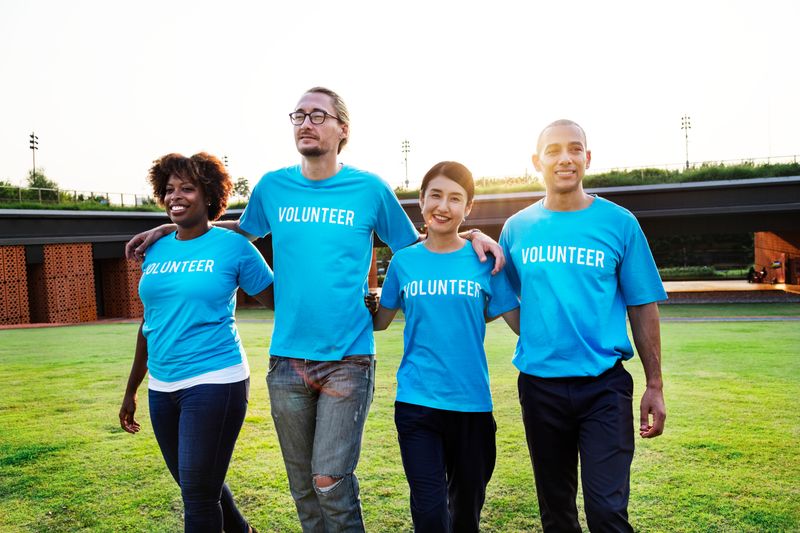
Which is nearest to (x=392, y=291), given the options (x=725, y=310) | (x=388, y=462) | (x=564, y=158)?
(x=564, y=158)

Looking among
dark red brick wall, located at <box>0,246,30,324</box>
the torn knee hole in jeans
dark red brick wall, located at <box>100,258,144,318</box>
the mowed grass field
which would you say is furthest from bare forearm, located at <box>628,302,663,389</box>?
dark red brick wall, located at <box>100,258,144,318</box>

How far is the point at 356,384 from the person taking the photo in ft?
10.3

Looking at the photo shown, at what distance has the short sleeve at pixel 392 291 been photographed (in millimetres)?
3342

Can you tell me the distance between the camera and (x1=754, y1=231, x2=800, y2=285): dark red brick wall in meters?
29.7

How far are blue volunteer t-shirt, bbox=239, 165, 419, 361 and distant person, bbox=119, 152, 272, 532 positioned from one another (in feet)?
0.80

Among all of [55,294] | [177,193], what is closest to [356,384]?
[177,193]

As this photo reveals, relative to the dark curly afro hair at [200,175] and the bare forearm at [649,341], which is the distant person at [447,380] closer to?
the bare forearm at [649,341]

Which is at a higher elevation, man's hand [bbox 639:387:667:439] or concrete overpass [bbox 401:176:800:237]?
concrete overpass [bbox 401:176:800:237]

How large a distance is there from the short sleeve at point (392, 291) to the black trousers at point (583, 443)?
2.47 feet

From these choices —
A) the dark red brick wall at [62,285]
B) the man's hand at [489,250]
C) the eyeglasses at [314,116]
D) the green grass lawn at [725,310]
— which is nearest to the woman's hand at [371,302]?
the man's hand at [489,250]

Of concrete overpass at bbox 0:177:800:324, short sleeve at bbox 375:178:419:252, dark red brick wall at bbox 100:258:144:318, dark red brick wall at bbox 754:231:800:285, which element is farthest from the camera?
dark red brick wall at bbox 100:258:144:318

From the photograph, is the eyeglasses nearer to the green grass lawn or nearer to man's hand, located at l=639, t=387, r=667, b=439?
man's hand, located at l=639, t=387, r=667, b=439

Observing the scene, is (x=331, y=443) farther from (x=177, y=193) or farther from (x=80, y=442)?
(x=80, y=442)

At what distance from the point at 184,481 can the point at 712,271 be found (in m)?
49.5
